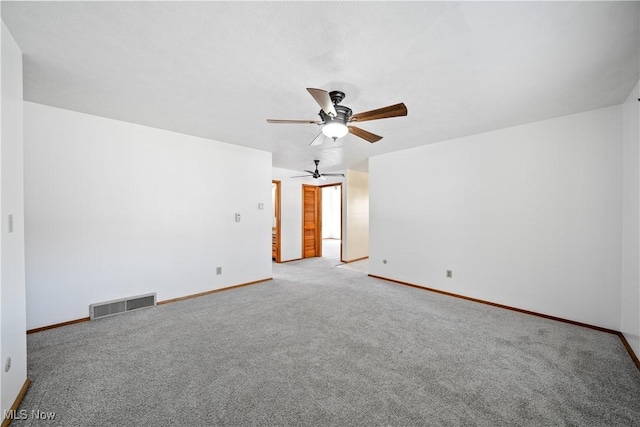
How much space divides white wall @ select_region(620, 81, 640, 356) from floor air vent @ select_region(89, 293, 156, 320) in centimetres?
534

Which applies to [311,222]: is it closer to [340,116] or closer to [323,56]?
[340,116]

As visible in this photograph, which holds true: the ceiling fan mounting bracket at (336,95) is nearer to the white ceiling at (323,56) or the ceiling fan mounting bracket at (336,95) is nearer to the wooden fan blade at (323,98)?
the white ceiling at (323,56)

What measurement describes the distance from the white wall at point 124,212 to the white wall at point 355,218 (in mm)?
2711

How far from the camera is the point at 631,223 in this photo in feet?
8.33

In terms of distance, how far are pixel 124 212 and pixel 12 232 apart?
1.75 m

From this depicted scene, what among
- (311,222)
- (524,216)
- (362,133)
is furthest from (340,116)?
(311,222)

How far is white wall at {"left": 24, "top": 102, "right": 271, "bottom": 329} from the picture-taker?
2.83m

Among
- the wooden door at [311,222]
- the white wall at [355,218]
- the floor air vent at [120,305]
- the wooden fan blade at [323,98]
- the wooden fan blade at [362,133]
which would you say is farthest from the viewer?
the wooden door at [311,222]

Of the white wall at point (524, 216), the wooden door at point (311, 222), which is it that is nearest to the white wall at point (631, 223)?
the white wall at point (524, 216)

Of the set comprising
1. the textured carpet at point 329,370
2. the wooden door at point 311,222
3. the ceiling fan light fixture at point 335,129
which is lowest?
the textured carpet at point 329,370

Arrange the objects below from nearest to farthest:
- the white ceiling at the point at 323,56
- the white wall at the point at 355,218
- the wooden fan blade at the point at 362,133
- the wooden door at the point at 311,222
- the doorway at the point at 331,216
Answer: the white ceiling at the point at 323,56 < the wooden fan blade at the point at 362,133 < the white wall at the point at 355,218 < the wooden door at the point at 311,222 < the doorway at the point at 331,216

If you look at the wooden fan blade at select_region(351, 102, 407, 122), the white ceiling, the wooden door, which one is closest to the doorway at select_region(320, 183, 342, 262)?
the wooden door

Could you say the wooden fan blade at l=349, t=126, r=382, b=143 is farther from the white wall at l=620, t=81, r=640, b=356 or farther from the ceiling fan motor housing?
the white wall at l=620, t=81, r=640, b=356

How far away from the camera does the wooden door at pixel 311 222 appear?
7.05 m
